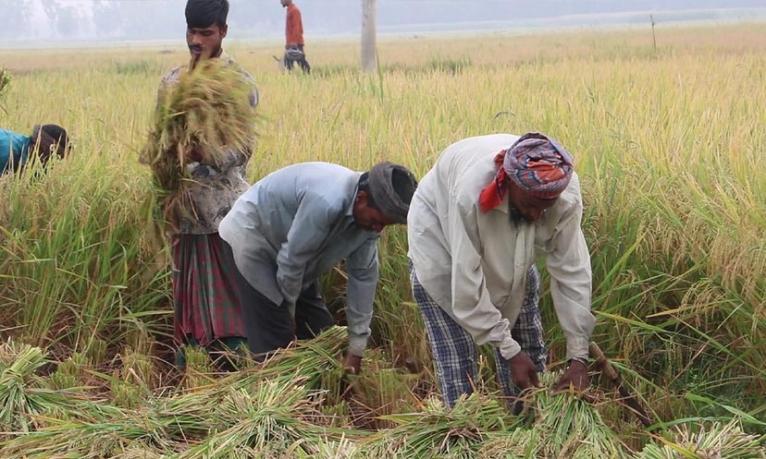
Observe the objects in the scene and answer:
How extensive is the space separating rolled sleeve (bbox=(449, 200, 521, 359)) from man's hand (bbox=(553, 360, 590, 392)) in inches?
5.5

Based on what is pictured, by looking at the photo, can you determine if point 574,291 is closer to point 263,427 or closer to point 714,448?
point 714,448

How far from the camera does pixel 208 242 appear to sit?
3486 mm

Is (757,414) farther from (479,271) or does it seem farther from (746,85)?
(746,85)

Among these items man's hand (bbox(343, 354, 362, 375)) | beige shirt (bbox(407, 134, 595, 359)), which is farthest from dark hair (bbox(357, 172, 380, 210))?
man's hand (bbox(343, 354, 362, 375))

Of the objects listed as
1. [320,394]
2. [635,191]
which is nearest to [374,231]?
[320,394]

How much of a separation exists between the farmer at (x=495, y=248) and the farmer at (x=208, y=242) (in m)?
0.98

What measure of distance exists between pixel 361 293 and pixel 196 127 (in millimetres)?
821

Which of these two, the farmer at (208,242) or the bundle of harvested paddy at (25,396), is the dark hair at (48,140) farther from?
the bundle of harvested paddy at (25,396)

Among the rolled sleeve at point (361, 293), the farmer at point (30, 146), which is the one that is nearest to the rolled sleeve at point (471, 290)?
the rolled sleeve at point (361, 293)

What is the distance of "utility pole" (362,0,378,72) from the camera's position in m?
13.3

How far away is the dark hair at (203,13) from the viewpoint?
11.3ft

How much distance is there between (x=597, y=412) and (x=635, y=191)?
125cm

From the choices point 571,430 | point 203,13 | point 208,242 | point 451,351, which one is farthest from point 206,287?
point 571,430

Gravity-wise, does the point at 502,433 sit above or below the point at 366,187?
below
